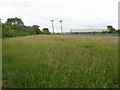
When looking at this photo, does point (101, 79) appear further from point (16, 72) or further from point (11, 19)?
point (11, 19)

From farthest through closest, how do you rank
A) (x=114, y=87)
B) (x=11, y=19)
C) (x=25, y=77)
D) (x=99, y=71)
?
(x=11, y=19) → (x=99, y=71) → (x=25, y=77) → (x=114, y=87)

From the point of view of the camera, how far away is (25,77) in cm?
349

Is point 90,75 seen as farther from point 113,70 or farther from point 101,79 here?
point 113,70

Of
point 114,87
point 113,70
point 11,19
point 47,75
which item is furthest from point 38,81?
point 11,19

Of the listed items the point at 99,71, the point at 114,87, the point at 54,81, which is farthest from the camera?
the point at 99,71

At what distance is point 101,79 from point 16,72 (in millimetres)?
2467

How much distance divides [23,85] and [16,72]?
94 cm

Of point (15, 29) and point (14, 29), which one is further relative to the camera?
point (15, 29)

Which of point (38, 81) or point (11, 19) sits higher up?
point (11, 19)

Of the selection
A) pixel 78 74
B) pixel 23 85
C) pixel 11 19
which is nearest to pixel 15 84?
pixel 23 85

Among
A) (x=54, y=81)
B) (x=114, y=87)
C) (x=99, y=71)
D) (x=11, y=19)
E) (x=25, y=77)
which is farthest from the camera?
(x=11, y=19)

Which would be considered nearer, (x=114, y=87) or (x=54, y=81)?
(x=114, y=87)

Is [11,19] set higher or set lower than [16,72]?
higher

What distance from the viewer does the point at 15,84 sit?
320cm
